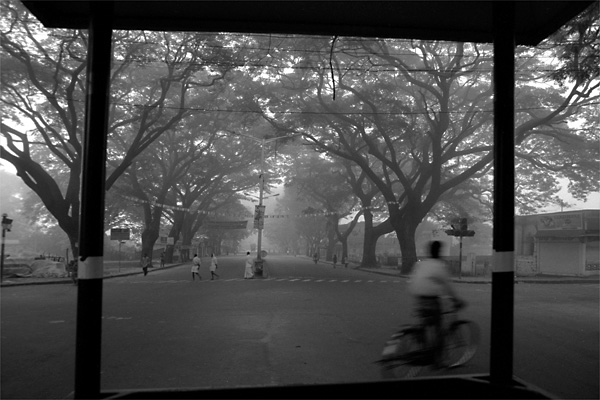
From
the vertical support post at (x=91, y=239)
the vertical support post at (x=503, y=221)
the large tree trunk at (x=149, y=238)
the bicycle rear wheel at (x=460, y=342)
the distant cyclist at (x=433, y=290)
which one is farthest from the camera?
the large tree trunk at (x=149, y=238)

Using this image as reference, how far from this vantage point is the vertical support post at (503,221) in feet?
13.6

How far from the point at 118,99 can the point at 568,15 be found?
2433cm

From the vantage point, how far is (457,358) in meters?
6.04

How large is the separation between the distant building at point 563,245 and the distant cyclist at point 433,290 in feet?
95.5

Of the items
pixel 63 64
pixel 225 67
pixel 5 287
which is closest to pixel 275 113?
pixel 225 67

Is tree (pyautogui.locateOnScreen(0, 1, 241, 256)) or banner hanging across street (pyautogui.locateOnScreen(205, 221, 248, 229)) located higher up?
tree (pyautogui.locateOnScreen(0, 1, 241, 256))

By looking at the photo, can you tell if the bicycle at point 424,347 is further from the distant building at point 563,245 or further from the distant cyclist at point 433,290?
the distant building at point 563,245

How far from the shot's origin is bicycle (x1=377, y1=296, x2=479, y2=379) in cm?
547

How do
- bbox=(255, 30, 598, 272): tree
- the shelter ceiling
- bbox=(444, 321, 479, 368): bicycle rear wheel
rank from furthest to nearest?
bbox=(255, 30, 598, 272): tree
bbox=(444, 321, 479, 368): bicycle rear wheel
the shelter ceiling

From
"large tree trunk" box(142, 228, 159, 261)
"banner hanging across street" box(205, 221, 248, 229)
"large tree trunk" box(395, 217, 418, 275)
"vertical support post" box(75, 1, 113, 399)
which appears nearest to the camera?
"vertical support post" box(75, 1, 113, 399)

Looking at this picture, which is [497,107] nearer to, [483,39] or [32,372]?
[483,39]

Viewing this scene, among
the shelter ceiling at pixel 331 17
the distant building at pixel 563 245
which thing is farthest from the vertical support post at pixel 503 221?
the distant building at pixel 563 245

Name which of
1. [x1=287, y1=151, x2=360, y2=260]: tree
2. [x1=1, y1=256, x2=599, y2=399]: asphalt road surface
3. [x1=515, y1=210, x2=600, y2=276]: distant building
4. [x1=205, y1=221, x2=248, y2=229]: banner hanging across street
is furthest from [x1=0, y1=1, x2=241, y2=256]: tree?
[x1=205, y1=221, x2=248, y2=229]: banner hanging across street

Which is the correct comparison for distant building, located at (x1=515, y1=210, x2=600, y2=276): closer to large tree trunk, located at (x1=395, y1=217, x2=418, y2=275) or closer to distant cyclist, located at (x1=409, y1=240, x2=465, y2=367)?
large tree trunk, located at (x1=395, y1=217, x2=418, y2=275)
